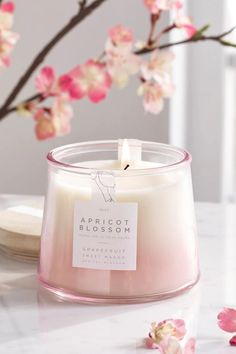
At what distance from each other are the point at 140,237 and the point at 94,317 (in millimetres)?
95

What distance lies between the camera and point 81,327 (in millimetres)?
934

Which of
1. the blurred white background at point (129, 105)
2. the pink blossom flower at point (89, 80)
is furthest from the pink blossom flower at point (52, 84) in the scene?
the blurred white background at point (129, 105)

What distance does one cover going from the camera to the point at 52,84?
0.56m

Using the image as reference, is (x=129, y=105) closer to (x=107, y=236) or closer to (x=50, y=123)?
(x=107, y=236)

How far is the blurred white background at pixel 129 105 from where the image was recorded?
6.04ft

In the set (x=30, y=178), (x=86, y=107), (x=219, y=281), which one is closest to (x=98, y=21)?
(x=86, y=107)

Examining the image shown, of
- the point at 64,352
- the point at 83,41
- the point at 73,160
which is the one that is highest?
the point at 83,41

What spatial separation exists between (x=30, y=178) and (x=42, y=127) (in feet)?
4.63

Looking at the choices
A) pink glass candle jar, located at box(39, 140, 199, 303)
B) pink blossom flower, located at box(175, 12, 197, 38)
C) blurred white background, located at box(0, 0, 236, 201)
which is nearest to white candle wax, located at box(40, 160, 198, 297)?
pink glass candle jar, located at box(39, 140, 199, 303)

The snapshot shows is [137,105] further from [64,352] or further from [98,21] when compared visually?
[64,352]

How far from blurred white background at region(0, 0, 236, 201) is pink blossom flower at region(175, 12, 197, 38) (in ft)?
3.82

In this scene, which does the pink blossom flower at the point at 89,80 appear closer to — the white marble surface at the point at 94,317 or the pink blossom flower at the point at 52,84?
the pink blossom flower at the point at 52,84

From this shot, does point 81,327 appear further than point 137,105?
No

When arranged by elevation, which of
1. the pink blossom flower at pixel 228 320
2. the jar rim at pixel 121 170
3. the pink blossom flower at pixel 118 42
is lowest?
the pink blossom flower at pixel 228 320
